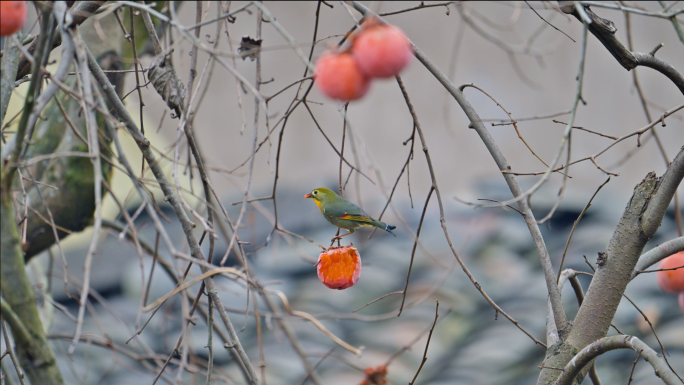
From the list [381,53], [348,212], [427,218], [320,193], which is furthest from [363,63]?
[427,218]

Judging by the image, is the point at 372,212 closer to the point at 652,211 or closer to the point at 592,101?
the point at 592,101

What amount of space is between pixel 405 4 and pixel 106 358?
13.0ft

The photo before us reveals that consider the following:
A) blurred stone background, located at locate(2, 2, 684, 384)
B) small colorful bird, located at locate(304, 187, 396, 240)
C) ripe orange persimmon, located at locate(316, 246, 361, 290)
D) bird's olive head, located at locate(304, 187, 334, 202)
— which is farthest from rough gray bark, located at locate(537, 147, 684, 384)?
bird's olive head, located at locate(304, 187, 334, 202)

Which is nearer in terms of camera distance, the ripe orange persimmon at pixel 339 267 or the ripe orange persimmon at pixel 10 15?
the ripe orange persimmon at pixel 10 15

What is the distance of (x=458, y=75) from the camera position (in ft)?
18.3

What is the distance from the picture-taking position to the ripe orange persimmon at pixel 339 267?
1.49 metres

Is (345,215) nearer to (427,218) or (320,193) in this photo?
(320,193)

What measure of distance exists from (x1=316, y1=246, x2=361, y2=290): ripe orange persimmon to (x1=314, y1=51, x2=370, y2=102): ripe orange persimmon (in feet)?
2.55

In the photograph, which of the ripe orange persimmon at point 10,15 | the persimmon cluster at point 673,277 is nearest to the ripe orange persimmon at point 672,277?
the persimmon cluster at point 673,277

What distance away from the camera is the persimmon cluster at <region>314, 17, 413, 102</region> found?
2.45 feet

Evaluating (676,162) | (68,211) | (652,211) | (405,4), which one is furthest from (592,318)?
(405,4)

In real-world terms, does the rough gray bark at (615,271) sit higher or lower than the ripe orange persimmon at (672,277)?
lower

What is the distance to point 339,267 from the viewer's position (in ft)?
4.94

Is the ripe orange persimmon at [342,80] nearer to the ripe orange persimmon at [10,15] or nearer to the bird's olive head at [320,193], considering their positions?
the ripe orange persimmon at [10,15]
